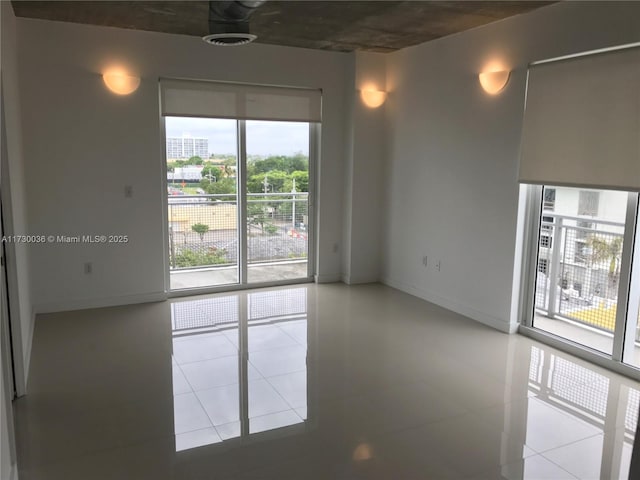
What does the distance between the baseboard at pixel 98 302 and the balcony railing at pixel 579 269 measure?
3.72m

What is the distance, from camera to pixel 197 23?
4582 mm

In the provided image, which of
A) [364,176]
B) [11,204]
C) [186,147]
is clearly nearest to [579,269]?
[364,176]

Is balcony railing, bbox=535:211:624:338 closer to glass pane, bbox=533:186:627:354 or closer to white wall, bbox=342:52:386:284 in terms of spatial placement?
glass pane, bbox=533:186:627:354

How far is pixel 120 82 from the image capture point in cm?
488

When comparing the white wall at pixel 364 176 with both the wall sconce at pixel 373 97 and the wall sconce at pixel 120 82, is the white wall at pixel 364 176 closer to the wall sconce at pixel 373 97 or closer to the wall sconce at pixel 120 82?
the wall sconce at pixel 373 97

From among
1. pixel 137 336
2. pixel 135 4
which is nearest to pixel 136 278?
pixel 137 336

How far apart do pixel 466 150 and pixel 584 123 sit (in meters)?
1.22

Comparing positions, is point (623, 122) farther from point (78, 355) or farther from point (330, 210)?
point (78, 355)

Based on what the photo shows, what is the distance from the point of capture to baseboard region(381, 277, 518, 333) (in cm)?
463

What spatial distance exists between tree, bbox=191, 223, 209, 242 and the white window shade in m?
3.24

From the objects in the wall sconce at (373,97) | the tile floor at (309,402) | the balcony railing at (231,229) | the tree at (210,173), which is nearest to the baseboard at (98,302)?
the tile floor at (309,402)

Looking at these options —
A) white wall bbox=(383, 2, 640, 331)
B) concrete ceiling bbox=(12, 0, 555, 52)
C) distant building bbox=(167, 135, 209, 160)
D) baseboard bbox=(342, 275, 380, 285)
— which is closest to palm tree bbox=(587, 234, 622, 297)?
white wall bbox=(383, 2, 640, 331)

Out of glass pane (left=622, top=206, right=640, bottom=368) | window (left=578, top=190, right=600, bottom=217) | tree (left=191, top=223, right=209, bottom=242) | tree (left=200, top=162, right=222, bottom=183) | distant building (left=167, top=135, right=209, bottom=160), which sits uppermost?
distant building (left=167, top=135, right=209, bottom=160)

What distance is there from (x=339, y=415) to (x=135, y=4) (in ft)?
11.1
